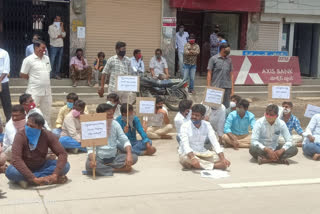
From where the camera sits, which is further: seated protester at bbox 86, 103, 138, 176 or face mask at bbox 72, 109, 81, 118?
face mask at bbox 72, 109, 81, 118

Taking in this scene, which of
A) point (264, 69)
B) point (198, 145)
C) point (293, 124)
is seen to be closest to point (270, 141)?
point (293, 124)

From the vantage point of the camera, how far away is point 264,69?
634 inches

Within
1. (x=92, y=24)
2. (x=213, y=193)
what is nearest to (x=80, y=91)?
(x=92, y=24)

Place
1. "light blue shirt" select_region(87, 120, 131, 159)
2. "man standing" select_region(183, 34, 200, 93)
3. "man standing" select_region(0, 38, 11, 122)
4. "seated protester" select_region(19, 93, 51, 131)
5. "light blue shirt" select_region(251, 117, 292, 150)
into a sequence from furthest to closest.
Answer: "man standing" select_region(183, 34, 200, 93) → "man standing" select_region(0, 38, 11, 122) → "light blue shirt" select_region(251, 117, 292, 150) → "seated protester" select_region(19, 93, 51, 131) → "light blue shirt" select_region(87, 120, 131, 159)

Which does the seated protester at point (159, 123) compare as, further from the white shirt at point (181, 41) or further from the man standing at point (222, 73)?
the white shirt at point (181, 41)

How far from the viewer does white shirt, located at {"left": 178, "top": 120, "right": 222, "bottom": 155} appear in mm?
6922

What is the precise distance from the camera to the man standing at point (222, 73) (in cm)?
917

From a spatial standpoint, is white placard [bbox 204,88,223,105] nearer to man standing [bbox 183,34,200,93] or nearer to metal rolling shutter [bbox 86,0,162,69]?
man standing [bbox 183,34,200,93]

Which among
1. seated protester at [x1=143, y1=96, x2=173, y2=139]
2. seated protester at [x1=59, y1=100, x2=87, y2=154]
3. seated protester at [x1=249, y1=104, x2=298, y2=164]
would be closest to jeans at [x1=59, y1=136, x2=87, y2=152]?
seated protester at [x1=59, y1=100, x2=87, y2=154]

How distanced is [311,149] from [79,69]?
8.10 m

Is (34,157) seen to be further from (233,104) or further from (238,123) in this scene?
(233,104)

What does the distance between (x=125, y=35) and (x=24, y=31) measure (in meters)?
3.21

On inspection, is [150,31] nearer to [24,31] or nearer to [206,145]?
[24,31]

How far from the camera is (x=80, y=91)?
14.0 m
